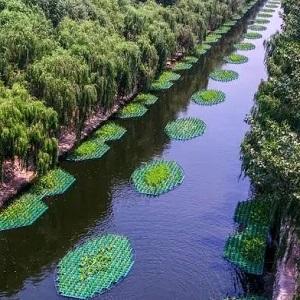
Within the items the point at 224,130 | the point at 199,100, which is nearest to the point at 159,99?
the point at 199,100

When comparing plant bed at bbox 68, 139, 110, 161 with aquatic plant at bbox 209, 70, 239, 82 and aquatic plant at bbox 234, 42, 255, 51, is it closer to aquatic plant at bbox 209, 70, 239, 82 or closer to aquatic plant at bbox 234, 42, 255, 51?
aquatic plant at bbox 209, 70, 239, 82

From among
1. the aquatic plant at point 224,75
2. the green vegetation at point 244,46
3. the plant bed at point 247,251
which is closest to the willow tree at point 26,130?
the plant bed at point 247,251

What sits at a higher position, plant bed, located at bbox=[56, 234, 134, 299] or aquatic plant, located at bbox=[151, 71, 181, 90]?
aquatic plant, located at bbox=[151, 71, 181, 90]

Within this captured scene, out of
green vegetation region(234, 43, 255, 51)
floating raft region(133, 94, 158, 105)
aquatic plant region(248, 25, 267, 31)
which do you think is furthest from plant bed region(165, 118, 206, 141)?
aquatic plant region(248, 25, 267, 31)

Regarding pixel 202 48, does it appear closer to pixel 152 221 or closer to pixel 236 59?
pixel 236 59

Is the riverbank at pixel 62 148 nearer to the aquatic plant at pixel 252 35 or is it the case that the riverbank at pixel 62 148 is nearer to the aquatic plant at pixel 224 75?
the aquatic plant at pixel 224 75

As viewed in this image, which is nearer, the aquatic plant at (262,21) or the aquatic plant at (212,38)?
the aquatic plant at (212,38)

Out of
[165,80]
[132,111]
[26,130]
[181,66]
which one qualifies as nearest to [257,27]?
[181,66]
